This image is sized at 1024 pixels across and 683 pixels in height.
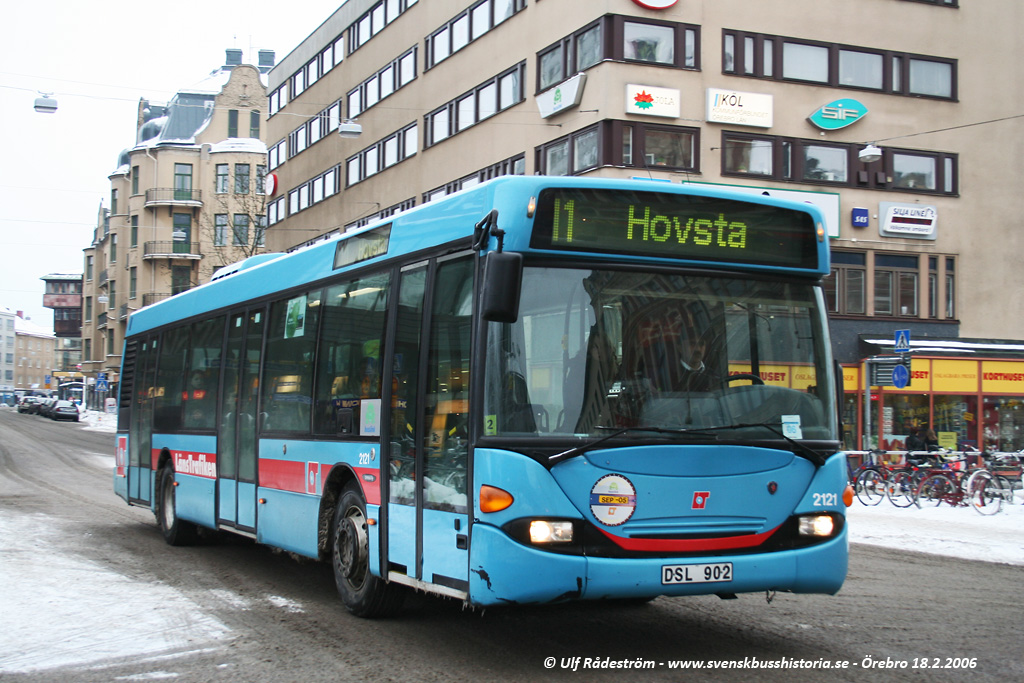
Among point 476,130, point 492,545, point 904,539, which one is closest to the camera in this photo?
point 492,545

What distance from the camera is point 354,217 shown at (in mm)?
45312

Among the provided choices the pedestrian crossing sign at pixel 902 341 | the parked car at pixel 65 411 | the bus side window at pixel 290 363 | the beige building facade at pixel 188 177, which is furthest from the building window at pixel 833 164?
the parked car at pixel 65 411

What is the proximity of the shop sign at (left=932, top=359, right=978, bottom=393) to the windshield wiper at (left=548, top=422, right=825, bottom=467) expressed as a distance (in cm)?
2665

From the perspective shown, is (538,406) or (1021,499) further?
(1021,499)

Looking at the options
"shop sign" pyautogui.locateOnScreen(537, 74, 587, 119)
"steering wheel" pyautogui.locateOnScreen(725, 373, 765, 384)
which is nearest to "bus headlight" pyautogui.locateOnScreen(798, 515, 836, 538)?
"steering wheel" pyautogui.locateOnScreen(725, 373, 765, 384)

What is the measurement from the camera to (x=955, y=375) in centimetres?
3178

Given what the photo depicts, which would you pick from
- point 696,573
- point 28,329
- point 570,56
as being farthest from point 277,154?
point 28,329

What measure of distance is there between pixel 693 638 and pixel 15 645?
437 cm

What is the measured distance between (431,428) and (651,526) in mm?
1560

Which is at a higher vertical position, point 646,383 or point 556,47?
point 556,47

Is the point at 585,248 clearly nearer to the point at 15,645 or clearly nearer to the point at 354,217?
the point at 15,645

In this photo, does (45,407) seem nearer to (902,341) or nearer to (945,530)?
(902,341)

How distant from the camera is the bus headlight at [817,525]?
269 inches

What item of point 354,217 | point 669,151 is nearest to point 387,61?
point 354,217
